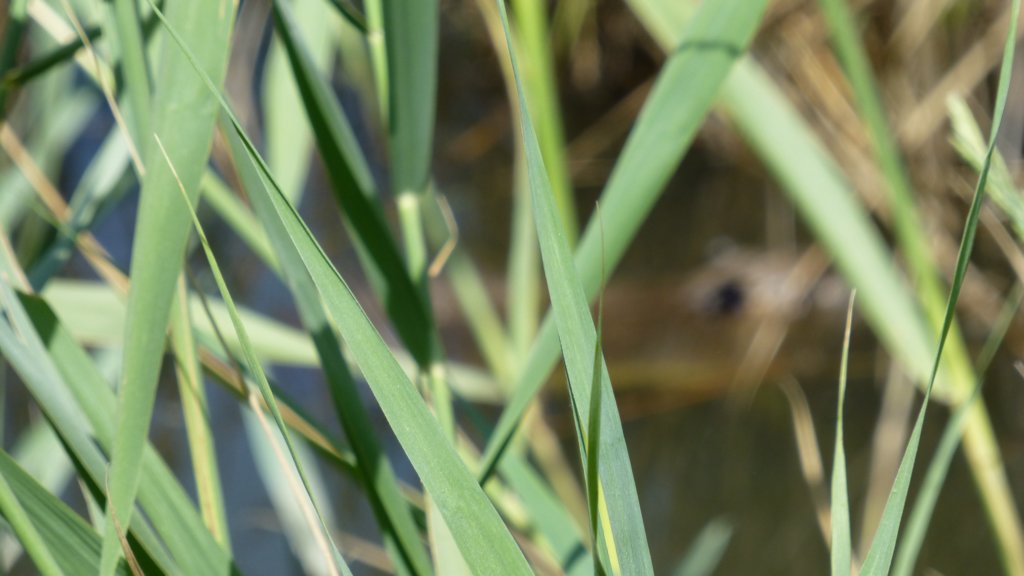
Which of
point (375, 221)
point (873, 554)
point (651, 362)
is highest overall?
point (651, 362)

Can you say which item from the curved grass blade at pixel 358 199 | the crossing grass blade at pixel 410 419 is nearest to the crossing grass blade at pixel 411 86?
the curved grass blade at pixel 358 199

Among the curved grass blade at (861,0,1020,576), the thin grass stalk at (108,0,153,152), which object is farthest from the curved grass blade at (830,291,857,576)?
the thin grass stalk at (108,0,153,152)

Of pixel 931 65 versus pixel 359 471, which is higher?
pixel 931 65

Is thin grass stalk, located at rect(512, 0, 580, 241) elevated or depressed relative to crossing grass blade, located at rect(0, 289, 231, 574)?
elevated

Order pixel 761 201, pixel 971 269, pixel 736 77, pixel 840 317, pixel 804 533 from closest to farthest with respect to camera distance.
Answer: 1. pixel 736 77
2. pixel 804 533
3. pixel 971 269
4. pixel 840 317
5. pixel 761 201

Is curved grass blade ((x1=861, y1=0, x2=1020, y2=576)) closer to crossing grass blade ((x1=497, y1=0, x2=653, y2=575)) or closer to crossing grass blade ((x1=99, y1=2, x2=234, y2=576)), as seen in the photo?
crossing grass blade ((x1=497, y1=0, x2=653, y2=575))

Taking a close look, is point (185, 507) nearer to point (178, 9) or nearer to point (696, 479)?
point (178, 9)

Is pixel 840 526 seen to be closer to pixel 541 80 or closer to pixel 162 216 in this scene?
pixel 162 216

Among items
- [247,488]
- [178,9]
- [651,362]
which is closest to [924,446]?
[651,362]
